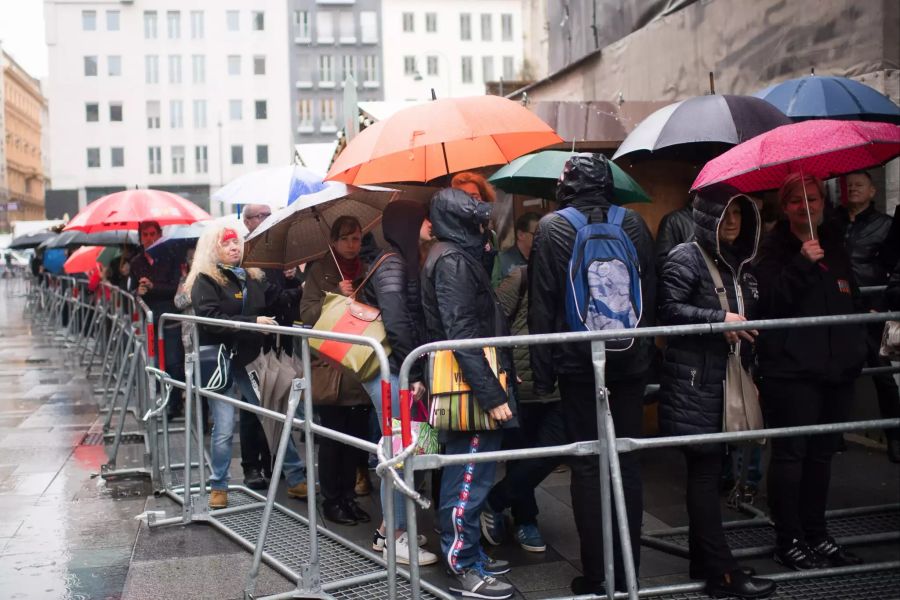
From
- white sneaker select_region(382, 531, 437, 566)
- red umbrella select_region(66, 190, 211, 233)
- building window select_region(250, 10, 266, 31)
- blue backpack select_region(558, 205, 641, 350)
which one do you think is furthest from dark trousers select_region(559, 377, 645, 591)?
building window select_region(250, 10, 266, 31)

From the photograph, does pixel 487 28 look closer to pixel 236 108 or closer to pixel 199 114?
pixel 236 108

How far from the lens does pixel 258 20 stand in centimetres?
7200

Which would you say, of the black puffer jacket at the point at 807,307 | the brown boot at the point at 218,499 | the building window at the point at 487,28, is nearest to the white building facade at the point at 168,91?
the building window at the point at 487,28

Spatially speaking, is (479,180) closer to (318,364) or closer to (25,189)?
(318,364)

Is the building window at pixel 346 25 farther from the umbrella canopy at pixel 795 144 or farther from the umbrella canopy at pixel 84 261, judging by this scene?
the umbrella canopy at pixel 795 144

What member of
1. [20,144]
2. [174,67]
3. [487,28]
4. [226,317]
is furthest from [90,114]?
[226,317]

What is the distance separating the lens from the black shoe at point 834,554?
4.92 meters

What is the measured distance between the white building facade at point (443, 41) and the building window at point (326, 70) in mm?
4058

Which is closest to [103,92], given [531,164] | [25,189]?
[25,189]

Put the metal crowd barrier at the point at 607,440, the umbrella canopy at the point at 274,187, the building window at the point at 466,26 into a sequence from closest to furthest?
1. the metal crowd barrier at the point at 607,440
2. the umbrella canopy at the point at 274,187
3. the building window at the point at 466,26

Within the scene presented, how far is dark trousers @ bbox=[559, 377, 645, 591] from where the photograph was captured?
4488 mm

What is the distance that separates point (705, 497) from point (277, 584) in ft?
7.23

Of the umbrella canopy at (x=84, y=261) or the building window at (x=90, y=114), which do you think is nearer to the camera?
the umbrella canopy at (x=84, y=261)

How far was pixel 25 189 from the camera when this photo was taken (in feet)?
376
